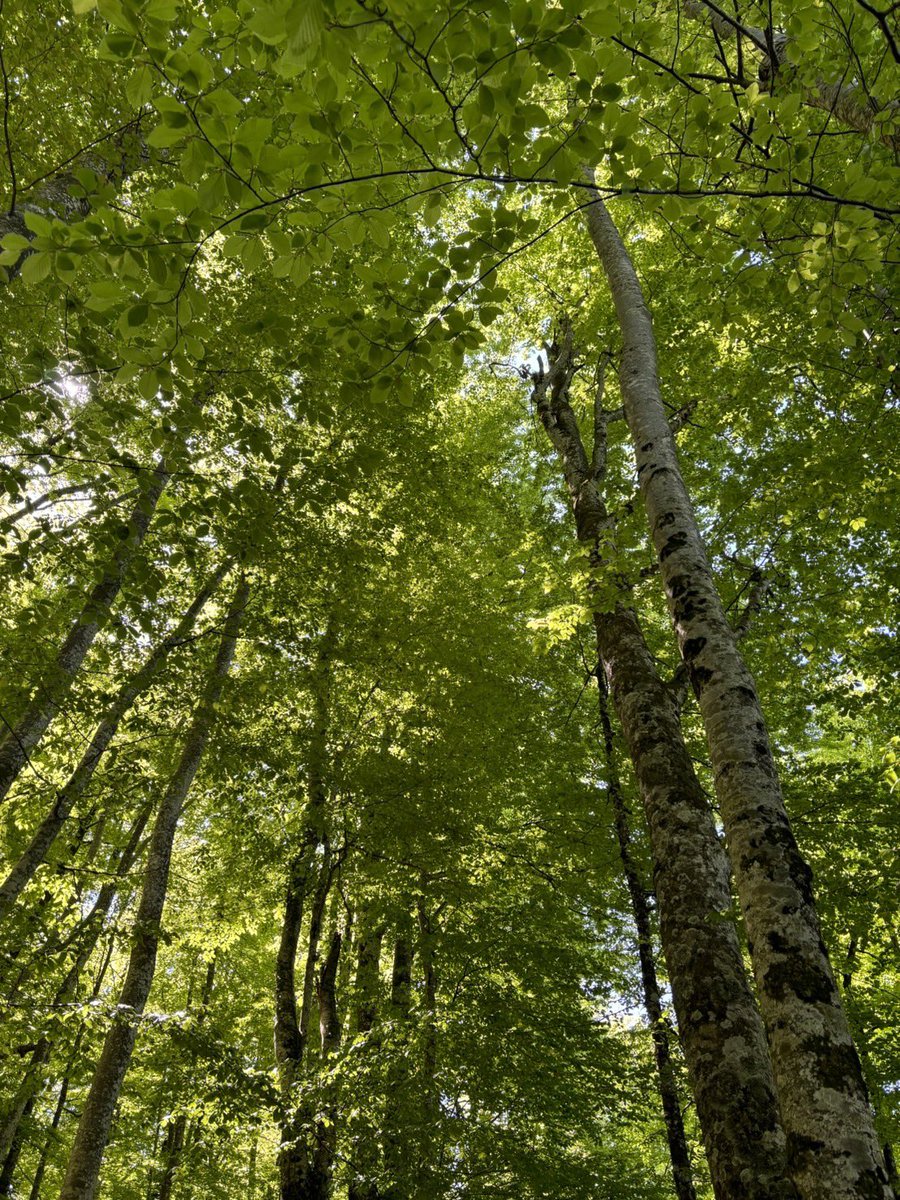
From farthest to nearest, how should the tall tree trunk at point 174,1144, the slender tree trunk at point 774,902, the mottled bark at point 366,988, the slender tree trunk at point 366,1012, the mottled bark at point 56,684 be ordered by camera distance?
the tall tree trunk at point 174,1144 < the mottled bark at point 366,988 < the slender tree trunk at point 366,1012 < the mottled bark at point 56,684 < the slender tree trunk at point 774,902

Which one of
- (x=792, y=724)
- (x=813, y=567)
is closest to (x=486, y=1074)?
(x=792, y=724)

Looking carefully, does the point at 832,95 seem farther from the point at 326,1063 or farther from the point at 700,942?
the point at 326,1063

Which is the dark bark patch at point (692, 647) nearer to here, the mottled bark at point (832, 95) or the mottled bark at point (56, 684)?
the mottled bark at point (832, 95)

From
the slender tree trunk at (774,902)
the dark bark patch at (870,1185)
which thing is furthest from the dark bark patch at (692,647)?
the dark bark patch at (870,1185)

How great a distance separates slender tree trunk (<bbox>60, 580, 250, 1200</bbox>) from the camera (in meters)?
6.20

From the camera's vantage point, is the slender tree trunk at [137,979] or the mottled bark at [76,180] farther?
the slender tree trunk at [137,979]

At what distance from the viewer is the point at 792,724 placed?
9.18m

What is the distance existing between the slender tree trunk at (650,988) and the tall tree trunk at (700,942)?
4417 millimetres

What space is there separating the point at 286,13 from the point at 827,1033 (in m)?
3.38

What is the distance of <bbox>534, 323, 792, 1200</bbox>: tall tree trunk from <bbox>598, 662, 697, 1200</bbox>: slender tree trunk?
4.42m

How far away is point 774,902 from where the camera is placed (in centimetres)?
269

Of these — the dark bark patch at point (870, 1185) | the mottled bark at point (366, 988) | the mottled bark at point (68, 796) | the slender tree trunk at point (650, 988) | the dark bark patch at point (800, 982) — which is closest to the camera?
the dark bark patch at point (870, 1185)

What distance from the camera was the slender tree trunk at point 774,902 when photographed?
218cm

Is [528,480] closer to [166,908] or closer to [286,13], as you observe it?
[166,908]
